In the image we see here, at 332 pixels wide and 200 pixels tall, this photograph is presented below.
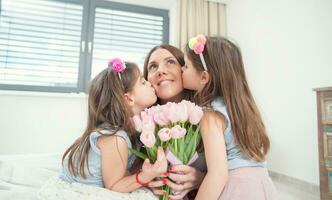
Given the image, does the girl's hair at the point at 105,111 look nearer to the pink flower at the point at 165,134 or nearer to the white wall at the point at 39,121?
the pink flower at the point at 165,134

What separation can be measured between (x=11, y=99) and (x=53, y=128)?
60cm

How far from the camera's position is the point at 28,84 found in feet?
10.4

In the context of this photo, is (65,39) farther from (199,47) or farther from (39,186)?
(199,47)

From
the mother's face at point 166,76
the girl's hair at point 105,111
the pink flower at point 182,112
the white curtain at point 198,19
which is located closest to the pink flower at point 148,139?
the pink flower at point 182,112

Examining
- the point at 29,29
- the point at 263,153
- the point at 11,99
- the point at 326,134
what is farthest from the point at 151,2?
the point at 263,153

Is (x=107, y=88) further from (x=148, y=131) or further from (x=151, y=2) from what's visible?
(x=151, y=2)

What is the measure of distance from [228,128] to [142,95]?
47 centimetres

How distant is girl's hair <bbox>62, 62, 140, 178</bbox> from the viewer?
989 millimetres

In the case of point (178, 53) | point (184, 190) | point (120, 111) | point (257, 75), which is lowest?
point (184, 190)

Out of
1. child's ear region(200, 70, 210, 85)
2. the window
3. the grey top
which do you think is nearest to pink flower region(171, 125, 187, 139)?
the grey top

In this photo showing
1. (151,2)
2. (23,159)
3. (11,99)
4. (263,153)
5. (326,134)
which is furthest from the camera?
(151,2)

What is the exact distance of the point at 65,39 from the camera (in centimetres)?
332

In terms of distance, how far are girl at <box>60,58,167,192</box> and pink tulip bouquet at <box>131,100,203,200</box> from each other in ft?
0.14

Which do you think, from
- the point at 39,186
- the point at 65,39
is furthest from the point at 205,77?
the point at 65,39
